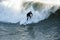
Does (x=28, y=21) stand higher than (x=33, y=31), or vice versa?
(x=28, y=21)

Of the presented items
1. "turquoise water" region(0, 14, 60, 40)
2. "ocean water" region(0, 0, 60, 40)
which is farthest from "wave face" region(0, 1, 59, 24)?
"turquoise water" region(0, 14, 60, 40)

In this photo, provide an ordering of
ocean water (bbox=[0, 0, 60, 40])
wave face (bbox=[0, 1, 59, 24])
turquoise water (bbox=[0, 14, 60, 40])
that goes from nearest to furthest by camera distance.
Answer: turquoise water (bbox=[0, 14, 60, 40]), ocean water (bbox=[0, 0, 60, 40]), wave face (bbox=[0, 1, 59, 24])

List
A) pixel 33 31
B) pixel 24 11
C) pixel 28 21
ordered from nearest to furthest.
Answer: pixel 33 31 < pixel 28 21 < pixel 24 11

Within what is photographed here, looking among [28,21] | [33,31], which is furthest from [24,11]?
[33,31]

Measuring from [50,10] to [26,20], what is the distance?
190 cm

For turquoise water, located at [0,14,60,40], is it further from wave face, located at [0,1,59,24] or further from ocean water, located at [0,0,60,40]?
wave face, located at [0,1,59,24]

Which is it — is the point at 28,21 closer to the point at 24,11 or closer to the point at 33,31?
the point at 24,11

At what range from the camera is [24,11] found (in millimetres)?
14797

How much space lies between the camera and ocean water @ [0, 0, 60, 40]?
12.0 metres

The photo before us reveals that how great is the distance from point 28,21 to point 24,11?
1.16 metres

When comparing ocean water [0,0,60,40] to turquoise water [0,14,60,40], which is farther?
ocean water [0,0,60,40]

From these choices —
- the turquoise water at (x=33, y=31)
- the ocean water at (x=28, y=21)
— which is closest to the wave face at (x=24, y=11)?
the ocean water at (x=28, y=21)

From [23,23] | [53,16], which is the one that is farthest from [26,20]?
[53,16]

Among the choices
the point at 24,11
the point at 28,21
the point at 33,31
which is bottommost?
the point at 33,31
